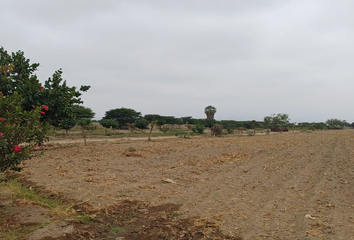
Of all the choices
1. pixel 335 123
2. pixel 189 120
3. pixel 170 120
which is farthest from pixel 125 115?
pixel 335 123

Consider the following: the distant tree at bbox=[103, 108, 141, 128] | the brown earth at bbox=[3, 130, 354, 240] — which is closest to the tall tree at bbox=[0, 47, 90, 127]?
the brown earth at bbox=[3, 130, 354, 240]

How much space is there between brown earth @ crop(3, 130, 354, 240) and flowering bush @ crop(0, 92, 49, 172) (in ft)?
4.79

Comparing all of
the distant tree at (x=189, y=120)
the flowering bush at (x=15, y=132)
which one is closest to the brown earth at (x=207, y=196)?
the flowering bush at (x=15, y=132)

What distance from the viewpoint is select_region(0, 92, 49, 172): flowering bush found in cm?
393

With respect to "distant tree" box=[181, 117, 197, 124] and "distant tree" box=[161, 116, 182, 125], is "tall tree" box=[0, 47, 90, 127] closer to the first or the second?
"distant tree" box=[161, 116, 182, 125]

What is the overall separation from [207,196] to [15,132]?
12.9 ft

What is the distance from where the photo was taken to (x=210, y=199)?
559 cm

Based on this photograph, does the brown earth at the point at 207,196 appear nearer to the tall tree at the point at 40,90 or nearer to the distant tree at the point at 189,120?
the tall tree at the point at 40,90

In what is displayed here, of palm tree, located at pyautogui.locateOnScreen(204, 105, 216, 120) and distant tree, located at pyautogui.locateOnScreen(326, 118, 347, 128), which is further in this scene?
distant tree, located at pyautogui.locateOnScreen(326, 118, 347, 128)

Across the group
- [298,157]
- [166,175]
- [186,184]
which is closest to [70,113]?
[166,175]

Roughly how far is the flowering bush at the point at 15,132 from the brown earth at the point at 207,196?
146 centimetres

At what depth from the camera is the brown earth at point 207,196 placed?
4.09 metres

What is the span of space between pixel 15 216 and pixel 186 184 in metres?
3.94

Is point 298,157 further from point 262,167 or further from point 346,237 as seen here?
point 346,237
